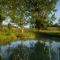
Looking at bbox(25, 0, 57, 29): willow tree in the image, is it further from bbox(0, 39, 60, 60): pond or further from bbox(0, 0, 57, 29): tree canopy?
bbox(0, 39, 60, 60): pond

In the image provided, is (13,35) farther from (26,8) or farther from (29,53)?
(29,53)

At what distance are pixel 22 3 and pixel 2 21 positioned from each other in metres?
16.0

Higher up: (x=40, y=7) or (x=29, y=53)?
(x=40, y=7)

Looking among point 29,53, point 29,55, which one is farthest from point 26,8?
point 29,55

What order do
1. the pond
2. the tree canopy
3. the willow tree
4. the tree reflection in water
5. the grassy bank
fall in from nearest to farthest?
the tree reflection in water
the pond
the grassy bank
the tree canopy
the willow tree

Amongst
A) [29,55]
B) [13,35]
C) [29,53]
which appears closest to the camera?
[29,55]

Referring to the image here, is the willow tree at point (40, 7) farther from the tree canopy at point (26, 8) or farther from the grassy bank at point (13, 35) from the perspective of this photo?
the grassy bank at point (13, 35)

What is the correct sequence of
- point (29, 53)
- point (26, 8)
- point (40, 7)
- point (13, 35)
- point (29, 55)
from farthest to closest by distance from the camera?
point (26, 8) < point (40, 7) < point (13, 35) < point (29, 53) < point (29, 55)

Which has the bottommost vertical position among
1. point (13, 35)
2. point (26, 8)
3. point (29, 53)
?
point (29, 53)

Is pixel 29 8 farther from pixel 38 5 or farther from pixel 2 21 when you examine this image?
pixel 2 21

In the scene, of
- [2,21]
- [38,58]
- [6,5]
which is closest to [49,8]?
[6,5]

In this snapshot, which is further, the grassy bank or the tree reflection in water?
the grassy bank

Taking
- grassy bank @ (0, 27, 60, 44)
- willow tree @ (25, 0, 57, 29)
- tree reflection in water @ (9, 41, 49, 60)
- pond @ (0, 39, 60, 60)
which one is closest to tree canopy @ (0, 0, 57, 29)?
willow tree @ (25, 0, 57, 29)

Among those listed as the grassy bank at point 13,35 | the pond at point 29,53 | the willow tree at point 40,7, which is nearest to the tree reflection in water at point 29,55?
the pond at point 29,53
